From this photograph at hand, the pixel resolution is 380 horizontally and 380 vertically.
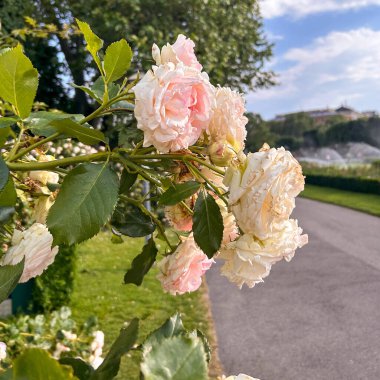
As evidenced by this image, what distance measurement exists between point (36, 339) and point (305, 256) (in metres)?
7.20

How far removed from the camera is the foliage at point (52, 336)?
328 cm

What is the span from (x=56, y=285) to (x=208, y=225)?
526 centimetres

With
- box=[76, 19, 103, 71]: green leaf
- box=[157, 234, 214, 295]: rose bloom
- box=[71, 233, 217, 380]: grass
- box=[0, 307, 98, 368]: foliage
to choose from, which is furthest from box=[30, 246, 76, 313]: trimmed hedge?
box=[76, 19, 103, 71]: green leaf

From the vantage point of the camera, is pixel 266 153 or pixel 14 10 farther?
pixel 14 10

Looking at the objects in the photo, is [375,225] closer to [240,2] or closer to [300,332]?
[240,2]

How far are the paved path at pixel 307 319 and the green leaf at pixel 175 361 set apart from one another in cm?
467

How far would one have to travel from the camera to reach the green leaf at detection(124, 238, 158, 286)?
111 cm

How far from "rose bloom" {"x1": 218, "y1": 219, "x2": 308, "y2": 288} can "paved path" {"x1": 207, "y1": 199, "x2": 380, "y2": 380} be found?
4.22 meters

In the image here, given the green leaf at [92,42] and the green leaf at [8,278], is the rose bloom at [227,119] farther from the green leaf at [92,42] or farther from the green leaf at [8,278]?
the green leaf at [8,278]

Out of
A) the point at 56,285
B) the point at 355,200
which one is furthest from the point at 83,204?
the point at 355,200

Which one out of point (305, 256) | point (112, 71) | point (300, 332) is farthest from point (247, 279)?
point (305, 256)

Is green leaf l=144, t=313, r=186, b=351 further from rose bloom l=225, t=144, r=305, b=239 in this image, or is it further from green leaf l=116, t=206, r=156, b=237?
green leaf l=116, t=206, r=156, b=237

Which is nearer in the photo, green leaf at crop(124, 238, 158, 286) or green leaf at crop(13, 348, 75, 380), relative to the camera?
green leaf at crop(13, 348, 75, 380)

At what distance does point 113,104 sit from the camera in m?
0.95
